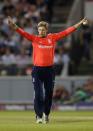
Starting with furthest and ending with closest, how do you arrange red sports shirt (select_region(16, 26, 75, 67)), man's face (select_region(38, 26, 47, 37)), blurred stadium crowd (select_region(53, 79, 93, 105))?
1. blurred stadium crowd (select_region(53, 79, 93, 105))
2. red sports shirt (select_region(16, 26, 75, 67))
3. man's face (select_region(38, 26, 47, 37))

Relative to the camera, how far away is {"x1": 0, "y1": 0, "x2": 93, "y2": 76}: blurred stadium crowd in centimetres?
2302

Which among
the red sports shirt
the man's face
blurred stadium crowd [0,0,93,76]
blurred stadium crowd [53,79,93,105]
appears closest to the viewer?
the man's face

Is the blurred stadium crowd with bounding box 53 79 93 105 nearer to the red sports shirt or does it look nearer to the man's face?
the red sports shirt

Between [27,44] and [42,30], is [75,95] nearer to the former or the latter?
[27,44]

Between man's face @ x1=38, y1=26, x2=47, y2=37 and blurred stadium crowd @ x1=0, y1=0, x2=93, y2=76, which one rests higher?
man's face @ x1=38, y1=26, x2=47, y2=37

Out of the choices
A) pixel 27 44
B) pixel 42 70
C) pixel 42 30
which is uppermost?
pixel 42 30

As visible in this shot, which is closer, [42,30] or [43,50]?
[42,30]

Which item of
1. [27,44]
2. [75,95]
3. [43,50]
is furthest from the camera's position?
[27,44]

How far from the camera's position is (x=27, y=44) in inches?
940

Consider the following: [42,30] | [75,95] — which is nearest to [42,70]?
[42,30]

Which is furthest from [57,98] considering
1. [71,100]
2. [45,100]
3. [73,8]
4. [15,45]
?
[45,100]

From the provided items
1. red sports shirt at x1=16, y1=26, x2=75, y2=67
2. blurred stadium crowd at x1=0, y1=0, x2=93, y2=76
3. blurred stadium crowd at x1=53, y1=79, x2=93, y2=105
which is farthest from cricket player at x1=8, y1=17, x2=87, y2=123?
blurred stadium crowd at x1=0, y1=0, x2=93, y2=76

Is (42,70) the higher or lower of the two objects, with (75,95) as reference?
higher

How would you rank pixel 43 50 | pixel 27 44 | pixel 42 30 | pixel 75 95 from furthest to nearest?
pixel 27 44
pixel 75 95
pixel 43 50
pixel 42 30
